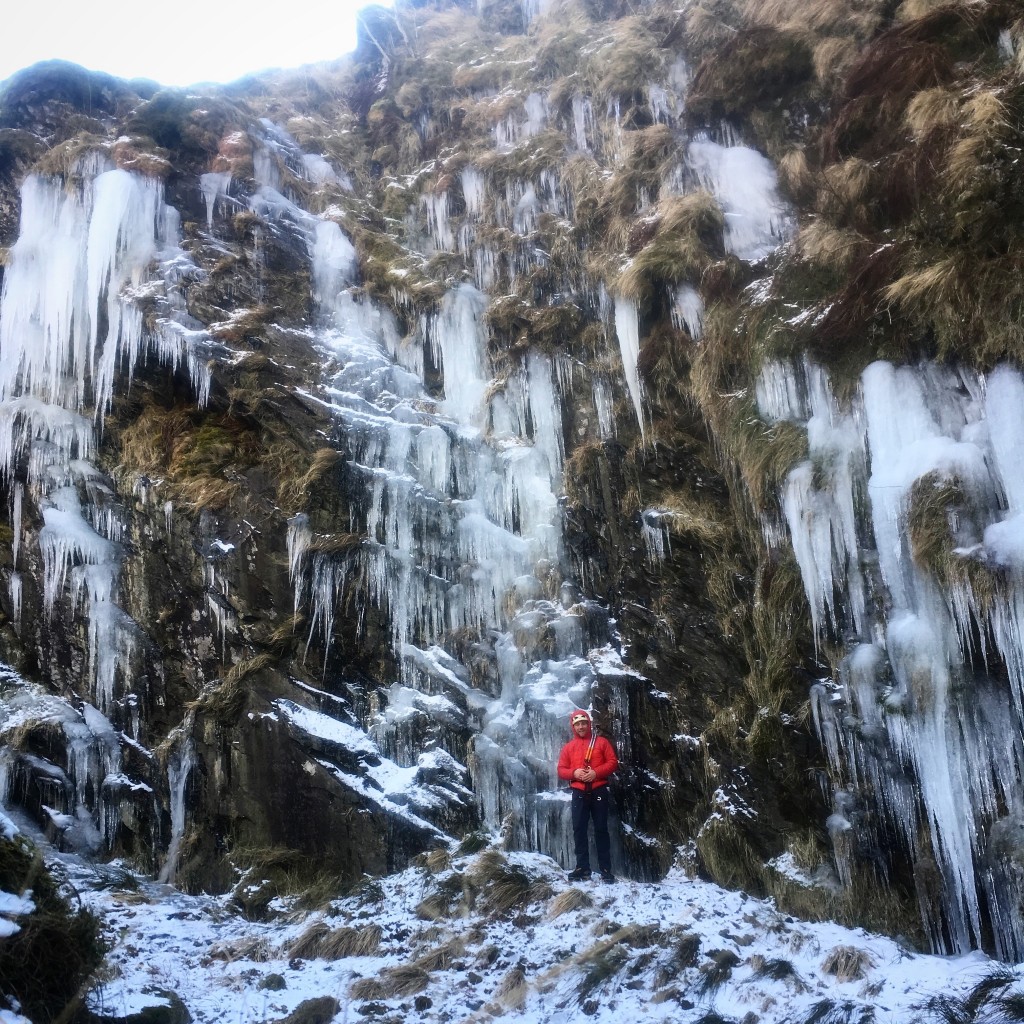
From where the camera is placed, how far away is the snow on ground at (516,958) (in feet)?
16.4

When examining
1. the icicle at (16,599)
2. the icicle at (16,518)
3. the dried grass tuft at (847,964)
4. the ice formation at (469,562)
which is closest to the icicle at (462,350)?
the ice formation at (469,562)

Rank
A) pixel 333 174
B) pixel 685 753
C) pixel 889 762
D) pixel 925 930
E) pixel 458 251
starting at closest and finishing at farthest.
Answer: pixel 925 930 < pixel 889 762 < pixel 685 753 < pixel 458 251 < pixel 333 174

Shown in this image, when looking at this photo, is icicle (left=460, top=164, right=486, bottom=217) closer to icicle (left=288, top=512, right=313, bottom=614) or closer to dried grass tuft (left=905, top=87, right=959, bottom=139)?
icicle (left=288, top=512, right=313, bottom=614)

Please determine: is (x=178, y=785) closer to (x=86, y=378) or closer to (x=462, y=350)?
(x=86, y=378)

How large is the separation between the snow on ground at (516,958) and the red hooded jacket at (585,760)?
90 cm

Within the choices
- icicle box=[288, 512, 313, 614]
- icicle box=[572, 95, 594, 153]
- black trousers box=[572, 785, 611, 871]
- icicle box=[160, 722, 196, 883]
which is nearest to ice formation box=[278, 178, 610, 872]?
icicle box=[288, 512, 313, 614]

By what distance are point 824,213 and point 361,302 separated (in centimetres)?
639

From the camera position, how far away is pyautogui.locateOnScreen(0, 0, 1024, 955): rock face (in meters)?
6.91

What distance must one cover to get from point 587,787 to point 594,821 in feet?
0.99

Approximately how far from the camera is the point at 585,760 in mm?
7199

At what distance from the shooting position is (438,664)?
8.88 meters

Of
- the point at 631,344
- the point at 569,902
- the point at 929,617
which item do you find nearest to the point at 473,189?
the point at 631,344

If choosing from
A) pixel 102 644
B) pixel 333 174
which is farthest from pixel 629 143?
pixel 102 644

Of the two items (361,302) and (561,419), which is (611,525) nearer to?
(561,419)
